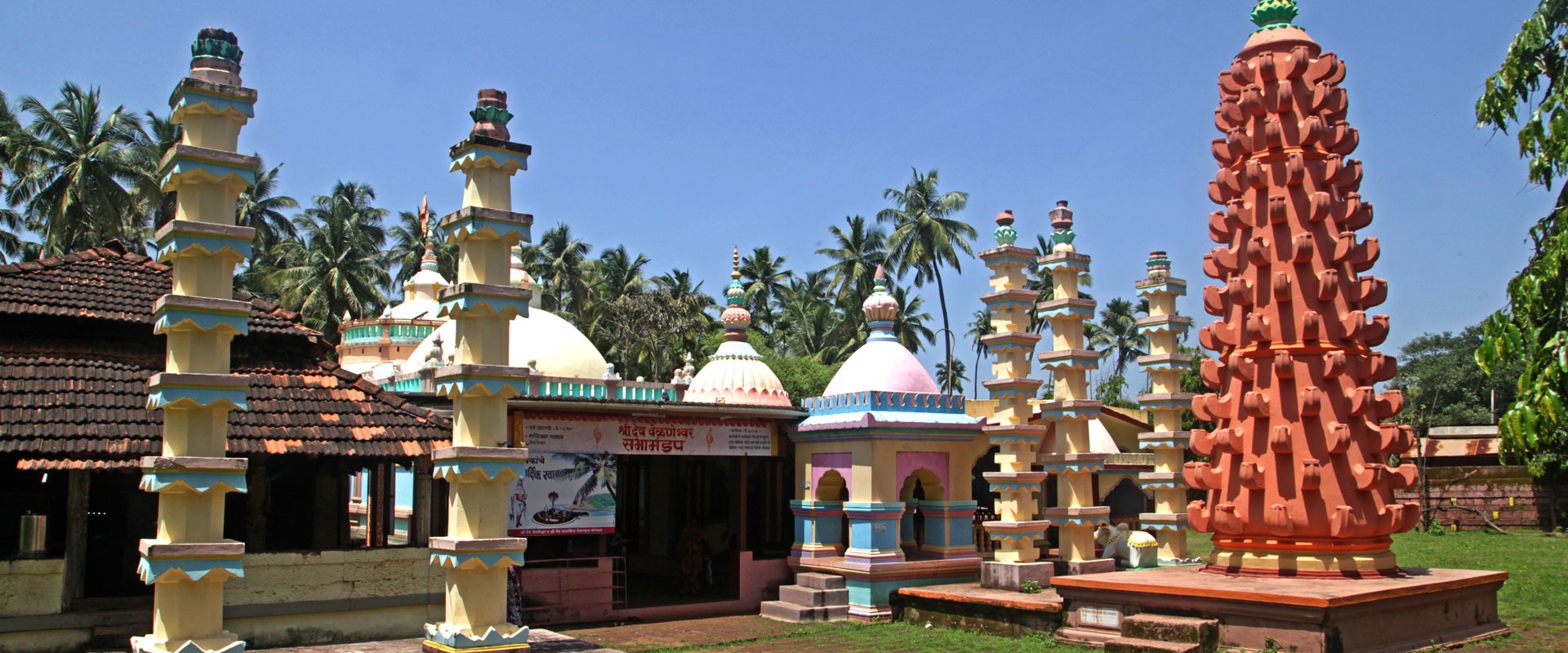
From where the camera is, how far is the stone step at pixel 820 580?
17031 millimetres

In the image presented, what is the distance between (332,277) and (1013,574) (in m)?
30.4

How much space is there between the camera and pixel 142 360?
12.9m

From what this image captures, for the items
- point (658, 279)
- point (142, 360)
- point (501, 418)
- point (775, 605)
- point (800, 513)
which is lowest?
point (775, 605)

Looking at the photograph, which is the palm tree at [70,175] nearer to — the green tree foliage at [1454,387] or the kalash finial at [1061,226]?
the kalash finial at [1061,226]

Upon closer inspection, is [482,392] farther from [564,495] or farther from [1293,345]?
[1293,345]

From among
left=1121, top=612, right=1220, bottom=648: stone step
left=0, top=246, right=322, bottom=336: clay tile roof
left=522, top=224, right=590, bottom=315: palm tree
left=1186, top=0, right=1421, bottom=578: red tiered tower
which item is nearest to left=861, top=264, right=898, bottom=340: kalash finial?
left=1186, top=0, right=1421, bottom=578: red tiered tower

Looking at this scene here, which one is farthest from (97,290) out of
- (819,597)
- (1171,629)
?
(1171,629)

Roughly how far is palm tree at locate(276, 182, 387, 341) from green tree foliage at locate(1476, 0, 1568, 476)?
3646cm

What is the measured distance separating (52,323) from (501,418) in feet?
19.9


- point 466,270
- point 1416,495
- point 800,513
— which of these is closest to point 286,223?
point 800,513

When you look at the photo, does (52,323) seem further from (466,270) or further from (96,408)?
(466,270)

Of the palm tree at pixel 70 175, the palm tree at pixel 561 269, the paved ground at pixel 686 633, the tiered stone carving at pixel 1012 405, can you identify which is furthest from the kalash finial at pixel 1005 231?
the palm tree at pixel 561 269

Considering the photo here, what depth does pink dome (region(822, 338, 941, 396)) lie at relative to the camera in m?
18.2

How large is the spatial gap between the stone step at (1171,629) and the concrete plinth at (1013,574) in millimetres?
4307
